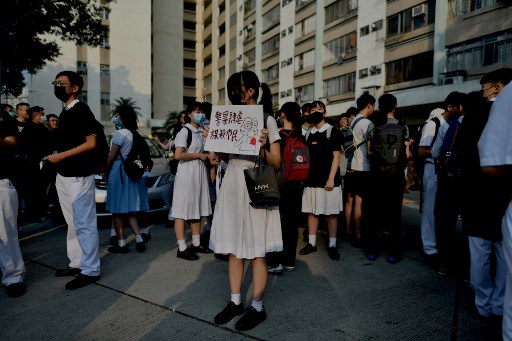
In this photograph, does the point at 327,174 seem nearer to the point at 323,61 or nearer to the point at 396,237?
the point at 396,237

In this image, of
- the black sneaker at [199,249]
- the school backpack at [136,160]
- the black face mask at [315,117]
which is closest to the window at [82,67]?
the school backpack at [136,160]

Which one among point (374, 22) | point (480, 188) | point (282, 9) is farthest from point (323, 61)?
point (480, 188)

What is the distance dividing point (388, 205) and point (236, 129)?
266 cm

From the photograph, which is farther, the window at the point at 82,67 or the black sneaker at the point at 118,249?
the window at the point at 82,67

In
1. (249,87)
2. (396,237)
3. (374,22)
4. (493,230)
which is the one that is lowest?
(396,237)

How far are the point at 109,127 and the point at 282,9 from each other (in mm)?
20527

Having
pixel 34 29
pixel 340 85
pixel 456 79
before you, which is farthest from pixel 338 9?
pixel 34 29

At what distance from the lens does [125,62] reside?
41.4m

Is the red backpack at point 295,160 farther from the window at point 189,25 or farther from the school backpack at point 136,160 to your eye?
the window at point 189,25

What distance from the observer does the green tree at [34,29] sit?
48.4ft

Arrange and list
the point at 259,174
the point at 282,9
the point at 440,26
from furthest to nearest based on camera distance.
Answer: the point at 282,9, the point at 440,26, the point at 259,174

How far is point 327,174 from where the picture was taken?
512 cm

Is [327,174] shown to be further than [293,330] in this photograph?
Yes

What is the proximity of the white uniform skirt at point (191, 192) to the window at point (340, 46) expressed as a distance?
2495 cm
